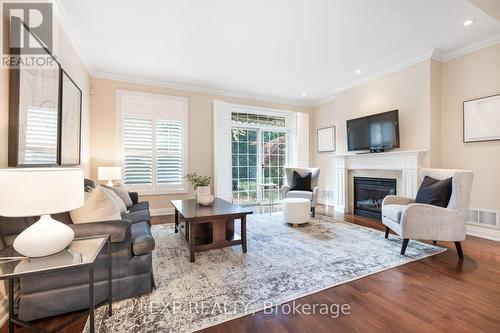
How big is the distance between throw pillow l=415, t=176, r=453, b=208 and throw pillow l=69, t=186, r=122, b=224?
3289mm

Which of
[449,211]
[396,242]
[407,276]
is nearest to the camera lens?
[407,276]

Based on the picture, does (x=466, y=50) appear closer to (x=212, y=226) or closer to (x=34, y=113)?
(x=212, y=226)

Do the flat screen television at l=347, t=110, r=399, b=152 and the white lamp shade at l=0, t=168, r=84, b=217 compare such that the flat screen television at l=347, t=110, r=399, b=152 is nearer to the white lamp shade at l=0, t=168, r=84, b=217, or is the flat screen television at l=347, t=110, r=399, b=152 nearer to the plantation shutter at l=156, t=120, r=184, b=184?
the plantation shutter at l=156, t=120, r=184, b=184

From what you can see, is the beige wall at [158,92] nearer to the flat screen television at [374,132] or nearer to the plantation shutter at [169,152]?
the plantation shutter at [169,152]

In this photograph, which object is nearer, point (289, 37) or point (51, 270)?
point (51, 270)

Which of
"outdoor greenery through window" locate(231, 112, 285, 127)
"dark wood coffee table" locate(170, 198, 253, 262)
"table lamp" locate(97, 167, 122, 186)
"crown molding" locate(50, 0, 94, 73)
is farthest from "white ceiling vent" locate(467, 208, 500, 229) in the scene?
"crown molding" locate(50, 0, 94, 73)

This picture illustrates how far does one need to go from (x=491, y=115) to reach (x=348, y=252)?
280 cm

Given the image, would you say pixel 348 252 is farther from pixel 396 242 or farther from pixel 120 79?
pixel 120 79

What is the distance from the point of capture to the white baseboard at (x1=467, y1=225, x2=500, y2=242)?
3.25 metres

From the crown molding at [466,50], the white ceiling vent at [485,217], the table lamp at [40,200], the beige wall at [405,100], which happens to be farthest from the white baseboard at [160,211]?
the crown molding at [466,50]

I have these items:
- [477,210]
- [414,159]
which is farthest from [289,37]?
[477,210]

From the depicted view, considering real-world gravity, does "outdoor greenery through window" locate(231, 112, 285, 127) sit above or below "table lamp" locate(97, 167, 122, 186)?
above

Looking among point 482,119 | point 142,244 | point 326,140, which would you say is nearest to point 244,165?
point 326,140

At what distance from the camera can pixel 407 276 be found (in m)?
2.24
